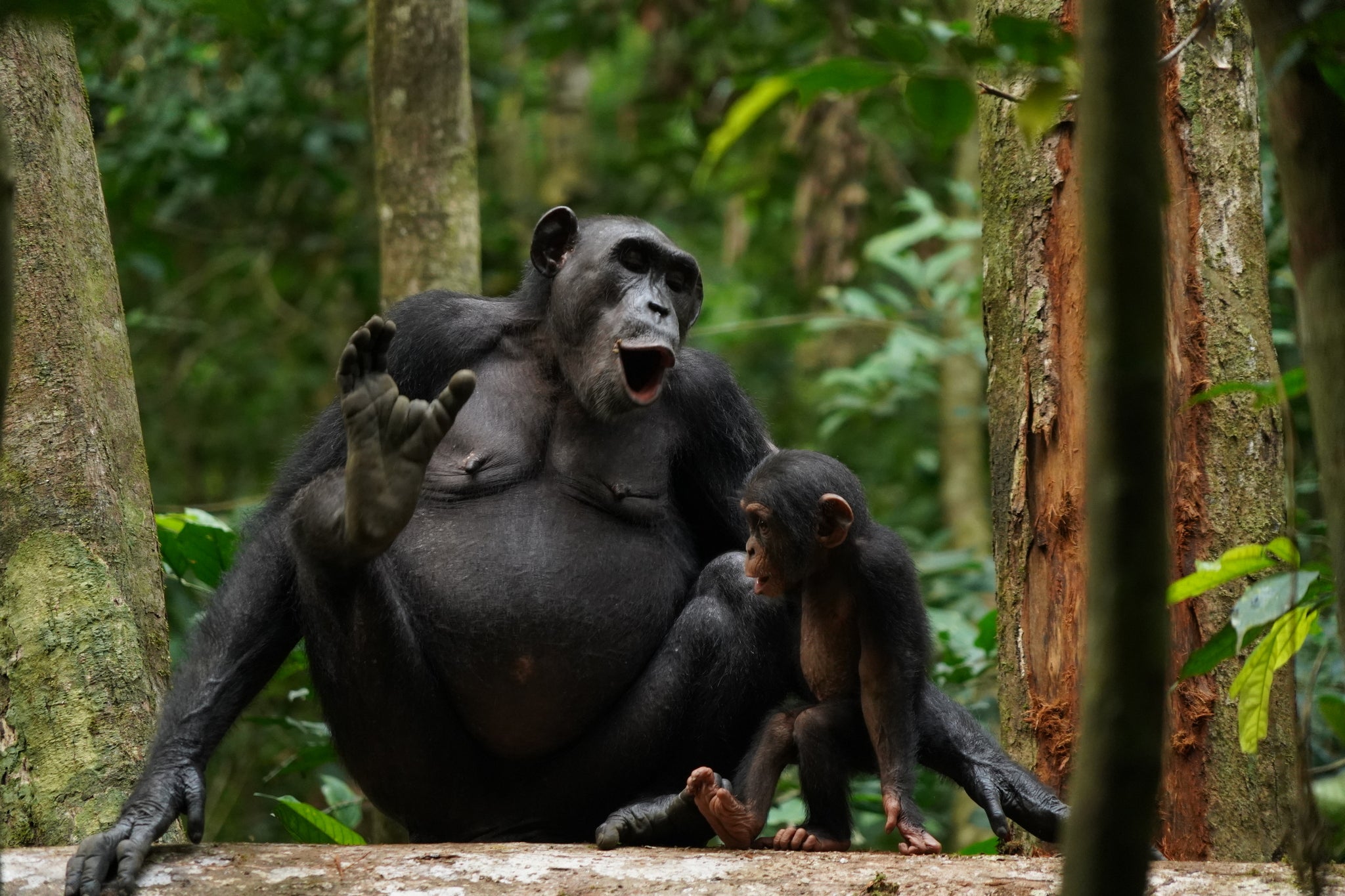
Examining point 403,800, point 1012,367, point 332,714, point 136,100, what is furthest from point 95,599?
point 136,100

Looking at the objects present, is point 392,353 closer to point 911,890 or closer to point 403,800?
point 403,800

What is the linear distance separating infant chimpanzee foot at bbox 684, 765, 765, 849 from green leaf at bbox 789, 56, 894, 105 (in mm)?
2385

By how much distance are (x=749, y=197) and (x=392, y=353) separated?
16.3 ft

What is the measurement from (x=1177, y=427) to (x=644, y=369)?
1680 millimetres

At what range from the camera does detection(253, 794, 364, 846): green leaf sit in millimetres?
4254

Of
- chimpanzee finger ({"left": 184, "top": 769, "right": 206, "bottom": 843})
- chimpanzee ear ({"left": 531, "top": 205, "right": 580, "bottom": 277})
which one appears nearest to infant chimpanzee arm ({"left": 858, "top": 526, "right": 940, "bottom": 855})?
chimpanzee ear ({"left": 531, "top": 205, "right": 580, "bottom": 277})

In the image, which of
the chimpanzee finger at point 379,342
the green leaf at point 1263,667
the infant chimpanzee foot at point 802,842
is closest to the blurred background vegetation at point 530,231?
the infant chimpanzee foot at point 802,842

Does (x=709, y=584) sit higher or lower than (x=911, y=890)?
higher

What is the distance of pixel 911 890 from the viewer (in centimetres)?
301

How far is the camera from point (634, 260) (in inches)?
185

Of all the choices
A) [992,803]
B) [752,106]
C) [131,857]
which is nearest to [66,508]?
[131,857]

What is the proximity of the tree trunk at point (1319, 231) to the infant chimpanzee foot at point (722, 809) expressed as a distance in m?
2.41

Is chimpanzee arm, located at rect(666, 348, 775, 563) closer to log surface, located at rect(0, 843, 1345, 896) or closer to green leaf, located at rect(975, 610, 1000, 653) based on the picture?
green leaf, located at rect(975, 610, 1000, 653)

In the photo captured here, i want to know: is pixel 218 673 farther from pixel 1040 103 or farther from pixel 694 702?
pixel 1040 103
